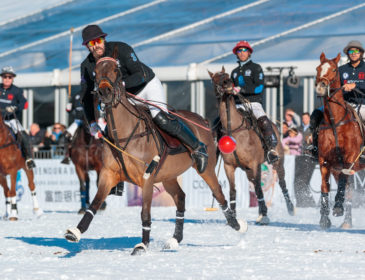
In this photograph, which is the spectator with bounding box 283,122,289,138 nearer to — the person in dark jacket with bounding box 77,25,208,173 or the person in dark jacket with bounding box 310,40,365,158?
the person in dark jacket with bounding box 310,40,365,158

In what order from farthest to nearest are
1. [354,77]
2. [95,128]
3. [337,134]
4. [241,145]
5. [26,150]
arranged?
[26,150] < [241,145] < [354,77] < [337,134] < [95,128]

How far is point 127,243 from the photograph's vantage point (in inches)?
438

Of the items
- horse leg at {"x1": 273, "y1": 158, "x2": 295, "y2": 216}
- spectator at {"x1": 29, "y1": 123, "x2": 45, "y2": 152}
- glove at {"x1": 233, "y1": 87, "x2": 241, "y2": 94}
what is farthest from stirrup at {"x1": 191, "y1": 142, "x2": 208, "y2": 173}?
spectator at {"x1": 29, "y1": 123, "x2": 45, "y2": 152}

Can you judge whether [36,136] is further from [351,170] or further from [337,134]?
[351,170]

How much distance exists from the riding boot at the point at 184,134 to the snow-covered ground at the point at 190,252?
1122mm

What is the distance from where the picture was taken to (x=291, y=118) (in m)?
21.4

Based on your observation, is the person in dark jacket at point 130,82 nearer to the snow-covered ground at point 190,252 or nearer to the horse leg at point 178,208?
the horse leg at point 178,208

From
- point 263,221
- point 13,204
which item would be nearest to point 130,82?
point 263,221

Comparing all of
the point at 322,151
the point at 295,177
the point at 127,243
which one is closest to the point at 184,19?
the point at 295,177

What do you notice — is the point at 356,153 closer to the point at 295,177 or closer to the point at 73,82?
the point at 295,177

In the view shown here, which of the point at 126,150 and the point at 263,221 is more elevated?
the point at 126,150

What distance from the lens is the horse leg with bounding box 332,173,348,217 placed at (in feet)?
43.9

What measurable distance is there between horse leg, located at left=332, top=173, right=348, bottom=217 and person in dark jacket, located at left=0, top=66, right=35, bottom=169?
6605 millimetres

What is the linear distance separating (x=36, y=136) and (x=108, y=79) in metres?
14.6
